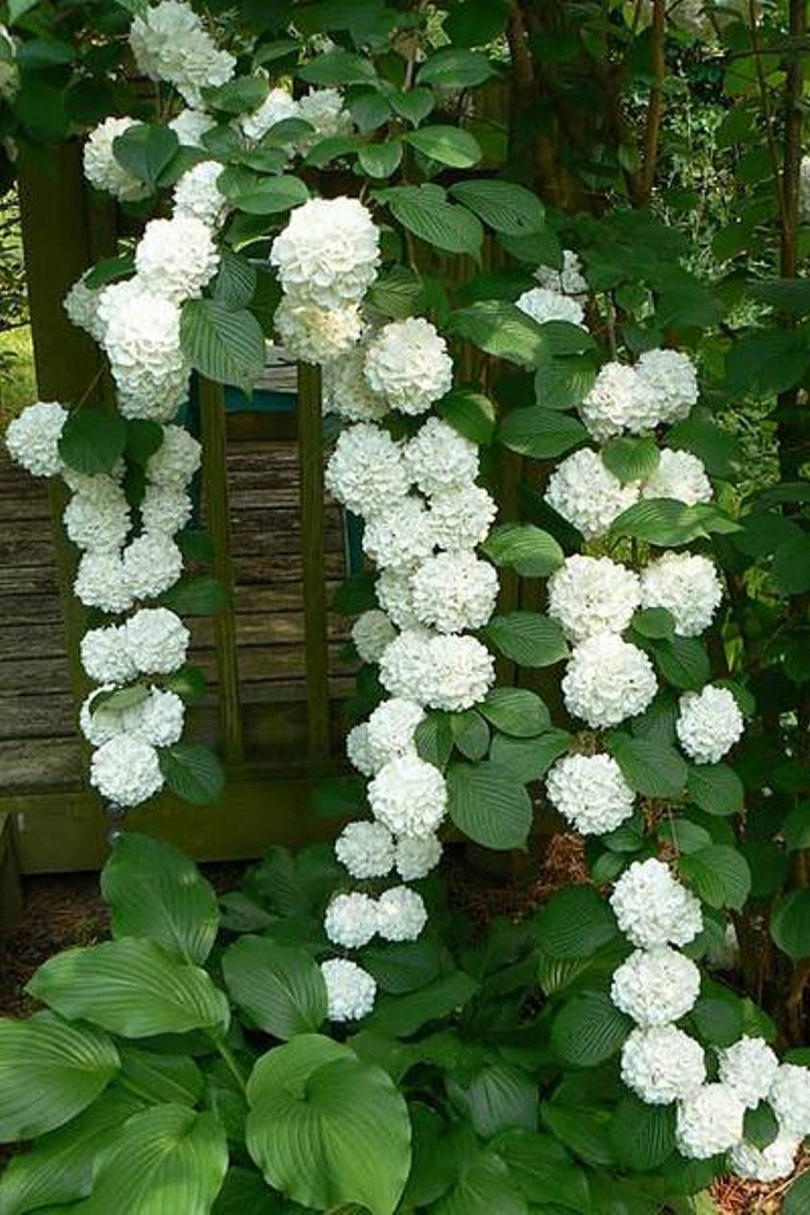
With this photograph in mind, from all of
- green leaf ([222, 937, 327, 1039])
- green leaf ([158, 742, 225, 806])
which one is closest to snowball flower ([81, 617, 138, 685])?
green leaf ([158, 742, 225, 806])

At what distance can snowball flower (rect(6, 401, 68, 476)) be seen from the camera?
1.49 metres

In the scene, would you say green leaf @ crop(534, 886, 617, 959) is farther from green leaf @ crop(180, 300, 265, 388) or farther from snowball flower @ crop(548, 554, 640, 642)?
green leaf @ crop(180, 300, 265, 388)

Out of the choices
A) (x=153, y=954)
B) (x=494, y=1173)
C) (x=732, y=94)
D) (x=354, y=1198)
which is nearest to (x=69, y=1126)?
(x=153, y=954)

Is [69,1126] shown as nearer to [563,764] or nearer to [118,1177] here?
[118,1177]

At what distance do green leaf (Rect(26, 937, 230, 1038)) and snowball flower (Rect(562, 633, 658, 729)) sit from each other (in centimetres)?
56

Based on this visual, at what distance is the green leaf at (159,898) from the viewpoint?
64.9 inches

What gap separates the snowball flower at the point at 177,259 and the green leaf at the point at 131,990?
738mm

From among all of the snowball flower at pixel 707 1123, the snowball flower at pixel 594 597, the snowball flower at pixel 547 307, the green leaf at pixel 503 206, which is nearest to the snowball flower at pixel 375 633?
the snowball flower at pixel 594 597

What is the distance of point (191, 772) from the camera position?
5.06ft

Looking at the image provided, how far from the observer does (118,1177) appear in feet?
4.31

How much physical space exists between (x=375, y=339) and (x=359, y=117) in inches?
8.8

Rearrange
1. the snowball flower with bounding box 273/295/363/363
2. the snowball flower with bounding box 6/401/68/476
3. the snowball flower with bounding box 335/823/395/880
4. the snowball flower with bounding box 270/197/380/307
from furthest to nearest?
the snowball flower with bounding box 335/823/395/880
the snowball flower with bounding box 6/401/68/476
the snowball flower with bounding box 273/295/363/363
the snowball flower with bounding box 270/197/380/307

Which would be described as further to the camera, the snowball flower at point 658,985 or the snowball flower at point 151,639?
the snowball flower at point 151,639

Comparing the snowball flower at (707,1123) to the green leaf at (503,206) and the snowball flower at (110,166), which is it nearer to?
the green leaf at (503,206)
